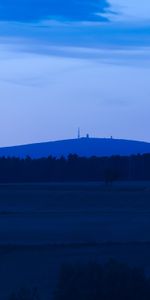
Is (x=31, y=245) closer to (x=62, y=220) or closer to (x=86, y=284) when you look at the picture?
(x=62, y=220)

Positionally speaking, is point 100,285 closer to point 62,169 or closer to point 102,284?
point 102,284

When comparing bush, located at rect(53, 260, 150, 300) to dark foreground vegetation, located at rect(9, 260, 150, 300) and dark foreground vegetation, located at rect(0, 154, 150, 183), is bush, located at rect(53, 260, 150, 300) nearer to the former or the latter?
dark foreground vegetation, located at rect(9, 260, 150, 300)

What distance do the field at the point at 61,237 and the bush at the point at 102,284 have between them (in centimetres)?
732

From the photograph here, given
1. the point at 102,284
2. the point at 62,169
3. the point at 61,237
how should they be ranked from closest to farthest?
the point at 102,284
the point at 61,237
the point at 62,169

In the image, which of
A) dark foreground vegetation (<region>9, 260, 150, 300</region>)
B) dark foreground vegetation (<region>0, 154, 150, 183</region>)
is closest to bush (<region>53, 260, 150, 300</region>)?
dark foreground vegetation (<region>9, 260, 150, 300</region>)

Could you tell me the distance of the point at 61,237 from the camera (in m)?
40.4

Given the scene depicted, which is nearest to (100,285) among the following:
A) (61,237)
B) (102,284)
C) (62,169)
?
(102,284)

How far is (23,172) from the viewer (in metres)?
136

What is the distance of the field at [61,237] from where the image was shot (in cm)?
2909

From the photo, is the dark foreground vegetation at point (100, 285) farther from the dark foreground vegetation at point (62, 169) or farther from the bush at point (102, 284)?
the dark foreground vegetation at point (62, 169)

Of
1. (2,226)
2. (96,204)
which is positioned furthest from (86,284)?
(96,204)

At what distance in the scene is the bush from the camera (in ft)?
53.1

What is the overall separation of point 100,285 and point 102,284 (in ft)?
0.12

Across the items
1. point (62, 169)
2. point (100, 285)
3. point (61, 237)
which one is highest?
point (62, 169)
